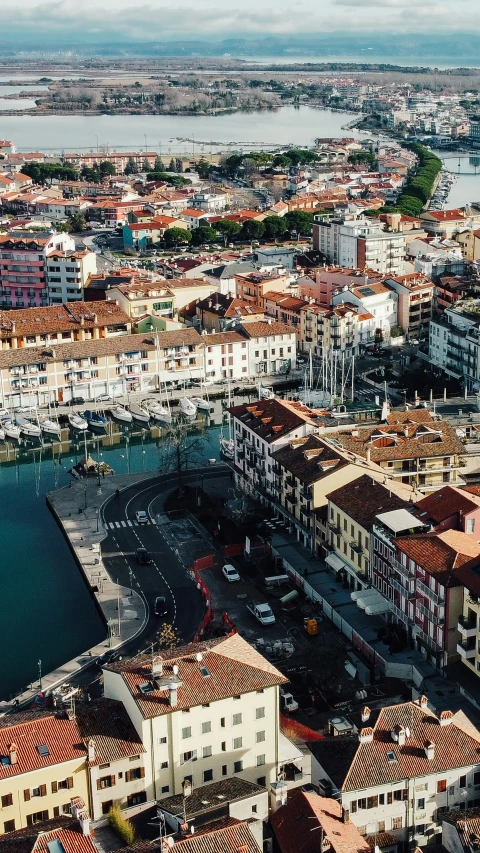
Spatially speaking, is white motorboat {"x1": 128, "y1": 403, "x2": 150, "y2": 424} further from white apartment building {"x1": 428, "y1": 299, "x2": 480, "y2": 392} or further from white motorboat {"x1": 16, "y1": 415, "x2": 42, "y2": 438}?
white apartment building {"x1": 428, "y1": 299, "x2": 480, "y2": 392}

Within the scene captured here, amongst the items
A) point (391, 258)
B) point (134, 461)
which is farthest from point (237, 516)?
point (391, 258)

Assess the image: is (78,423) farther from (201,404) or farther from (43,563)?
(43,563)

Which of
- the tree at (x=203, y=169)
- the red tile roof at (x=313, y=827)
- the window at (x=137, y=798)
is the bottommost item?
the window at (x=137, y=798)

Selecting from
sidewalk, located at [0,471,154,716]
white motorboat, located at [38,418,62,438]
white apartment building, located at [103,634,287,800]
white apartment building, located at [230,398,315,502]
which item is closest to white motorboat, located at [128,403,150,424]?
white motorboat, located at [38,418,62,438]

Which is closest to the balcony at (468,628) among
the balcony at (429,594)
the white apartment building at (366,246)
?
the balcony at (429,594)

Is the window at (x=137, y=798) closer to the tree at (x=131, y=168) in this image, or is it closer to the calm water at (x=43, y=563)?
the calm water at (x=43, y=563)

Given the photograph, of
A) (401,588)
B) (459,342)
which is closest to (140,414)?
(459,342)
